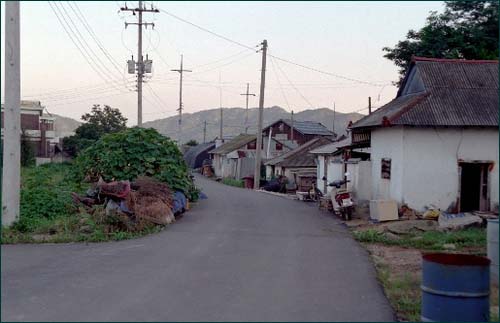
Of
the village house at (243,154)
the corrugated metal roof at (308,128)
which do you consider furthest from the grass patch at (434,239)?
the corrugated metal roof at (308,128)

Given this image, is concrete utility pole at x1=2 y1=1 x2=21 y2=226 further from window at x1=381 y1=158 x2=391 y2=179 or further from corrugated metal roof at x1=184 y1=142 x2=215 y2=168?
corrugated metal roof at x1=184 y1=142 x2=215 y2=168

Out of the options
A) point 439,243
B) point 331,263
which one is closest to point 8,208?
point 331,263

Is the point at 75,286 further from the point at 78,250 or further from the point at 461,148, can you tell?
the point at 461,148

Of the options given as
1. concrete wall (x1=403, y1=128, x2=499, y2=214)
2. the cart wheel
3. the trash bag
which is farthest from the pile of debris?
concrete wall (x1=403, y1=128, x2=499, y2=214)

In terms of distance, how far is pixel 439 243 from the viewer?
16609 millimetres

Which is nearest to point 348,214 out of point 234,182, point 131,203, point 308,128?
point 131,203

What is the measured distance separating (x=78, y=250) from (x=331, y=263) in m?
6.08

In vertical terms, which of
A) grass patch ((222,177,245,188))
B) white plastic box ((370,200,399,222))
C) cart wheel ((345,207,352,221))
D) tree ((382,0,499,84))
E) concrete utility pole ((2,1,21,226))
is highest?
tree ((382,0,499,84))

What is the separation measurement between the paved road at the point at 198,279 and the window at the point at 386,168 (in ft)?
12.3

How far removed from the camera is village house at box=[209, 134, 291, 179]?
58312 millimetres

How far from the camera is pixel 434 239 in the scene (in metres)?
17.1

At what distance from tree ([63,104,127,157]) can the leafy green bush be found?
33.5 m

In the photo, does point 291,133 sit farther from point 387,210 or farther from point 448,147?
point 387,210

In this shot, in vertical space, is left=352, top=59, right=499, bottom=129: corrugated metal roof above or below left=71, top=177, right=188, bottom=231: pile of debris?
above
